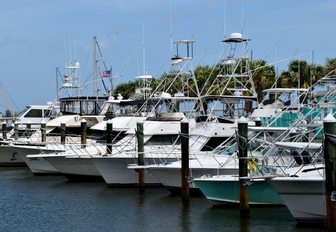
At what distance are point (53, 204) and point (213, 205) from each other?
297 inches

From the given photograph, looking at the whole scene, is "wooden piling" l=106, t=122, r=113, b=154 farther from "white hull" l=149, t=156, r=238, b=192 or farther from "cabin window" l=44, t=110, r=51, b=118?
"cabin window" l=44, t=110, r=51, b=118

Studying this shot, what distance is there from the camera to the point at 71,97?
182ft

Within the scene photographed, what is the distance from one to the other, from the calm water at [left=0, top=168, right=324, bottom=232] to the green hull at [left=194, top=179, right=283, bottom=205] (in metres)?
0.35

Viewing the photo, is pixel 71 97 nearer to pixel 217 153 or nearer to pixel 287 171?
pixel 217 153

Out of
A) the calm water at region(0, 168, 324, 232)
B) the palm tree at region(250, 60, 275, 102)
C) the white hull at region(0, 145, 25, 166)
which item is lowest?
the white hull at region(0, 145, 25, 166)

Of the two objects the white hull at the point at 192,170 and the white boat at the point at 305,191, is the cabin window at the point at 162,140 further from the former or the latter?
the white boat at the point at 305,191

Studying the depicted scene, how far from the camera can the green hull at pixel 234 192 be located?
2808 centimetres

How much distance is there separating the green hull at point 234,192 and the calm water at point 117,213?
1.14 feet

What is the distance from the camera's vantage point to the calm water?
2652 centimetres

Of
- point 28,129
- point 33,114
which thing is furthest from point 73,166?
point 33,114

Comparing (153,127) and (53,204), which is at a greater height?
(153,127)

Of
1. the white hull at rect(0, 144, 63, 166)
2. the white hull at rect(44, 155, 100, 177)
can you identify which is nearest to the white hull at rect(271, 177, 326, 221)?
the white hull at rect(44, 155, 100, 177)

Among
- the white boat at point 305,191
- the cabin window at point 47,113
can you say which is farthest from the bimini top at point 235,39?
the cabin window at point 47,113

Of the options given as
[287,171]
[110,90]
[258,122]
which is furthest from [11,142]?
[287,171]
